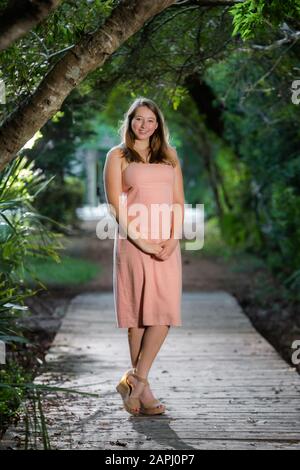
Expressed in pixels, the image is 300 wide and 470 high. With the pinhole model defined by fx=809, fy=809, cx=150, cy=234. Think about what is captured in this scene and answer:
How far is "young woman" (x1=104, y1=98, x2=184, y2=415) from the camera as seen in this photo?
16.0 feet

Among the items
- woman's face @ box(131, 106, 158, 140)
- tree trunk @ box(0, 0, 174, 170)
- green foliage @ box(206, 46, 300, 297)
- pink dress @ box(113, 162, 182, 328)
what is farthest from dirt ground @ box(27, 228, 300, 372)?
tree trunk @ box(0, 0, 174, 170)

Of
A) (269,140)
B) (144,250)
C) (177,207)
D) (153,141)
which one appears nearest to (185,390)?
(144,250)

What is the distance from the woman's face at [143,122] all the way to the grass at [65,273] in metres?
7.69

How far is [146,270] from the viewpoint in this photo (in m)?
4.91

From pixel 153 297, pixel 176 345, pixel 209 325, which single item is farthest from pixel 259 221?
pixel 153 297

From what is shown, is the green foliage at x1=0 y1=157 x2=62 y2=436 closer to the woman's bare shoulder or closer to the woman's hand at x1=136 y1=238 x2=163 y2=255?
the woman's bare shoulder

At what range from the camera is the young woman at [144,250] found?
4891mm

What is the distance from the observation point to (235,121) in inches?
480

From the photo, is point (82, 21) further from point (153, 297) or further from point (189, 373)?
point (189, 373)

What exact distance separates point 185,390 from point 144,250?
128 centimetres

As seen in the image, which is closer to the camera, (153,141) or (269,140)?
(153,141)

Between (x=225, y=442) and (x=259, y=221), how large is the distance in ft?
31.1

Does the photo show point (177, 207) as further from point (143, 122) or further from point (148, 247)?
point (143, 122)

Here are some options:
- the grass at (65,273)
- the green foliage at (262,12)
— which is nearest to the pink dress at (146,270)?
the green foliage at (262,12)
